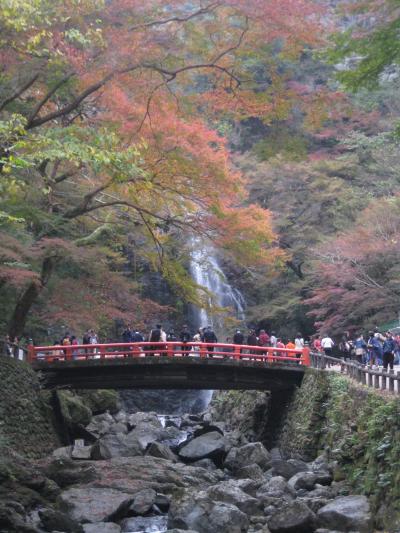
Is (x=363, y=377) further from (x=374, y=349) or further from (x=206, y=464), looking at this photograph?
(x=206, y=464)

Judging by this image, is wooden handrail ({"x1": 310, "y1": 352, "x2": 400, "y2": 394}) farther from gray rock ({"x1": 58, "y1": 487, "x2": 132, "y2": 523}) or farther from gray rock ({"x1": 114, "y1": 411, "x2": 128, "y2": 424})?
gray rock ({"x1": 114, "y1": 411, "x2": 128, "y2": 424})

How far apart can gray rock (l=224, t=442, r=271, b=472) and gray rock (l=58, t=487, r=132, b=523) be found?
537cm

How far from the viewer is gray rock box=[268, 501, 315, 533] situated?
44.0 feet

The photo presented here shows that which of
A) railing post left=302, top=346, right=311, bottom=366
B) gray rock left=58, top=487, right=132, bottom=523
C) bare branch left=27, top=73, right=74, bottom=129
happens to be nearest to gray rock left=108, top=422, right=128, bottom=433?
railing post left=302, top=346, right=311, bottom=366

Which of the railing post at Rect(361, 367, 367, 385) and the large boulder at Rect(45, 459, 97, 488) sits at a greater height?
the railing post at Rect(361, 367, 367, 385)

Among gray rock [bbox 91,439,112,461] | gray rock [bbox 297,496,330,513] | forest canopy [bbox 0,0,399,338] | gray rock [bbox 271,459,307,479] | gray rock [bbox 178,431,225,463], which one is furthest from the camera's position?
gray rock [bbox 178,431,225,463]

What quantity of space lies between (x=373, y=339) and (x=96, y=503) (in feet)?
33.3

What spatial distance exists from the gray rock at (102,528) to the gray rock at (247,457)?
6.82m

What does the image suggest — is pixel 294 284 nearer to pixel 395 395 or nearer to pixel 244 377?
pixel 244 377

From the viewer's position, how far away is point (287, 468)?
18625 millimetres

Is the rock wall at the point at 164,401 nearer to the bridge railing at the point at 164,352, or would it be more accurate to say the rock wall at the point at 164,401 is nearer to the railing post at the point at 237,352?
the bridge railing at the point at 164,352

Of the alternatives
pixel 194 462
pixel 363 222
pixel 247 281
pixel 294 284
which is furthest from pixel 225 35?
pixel 247 281

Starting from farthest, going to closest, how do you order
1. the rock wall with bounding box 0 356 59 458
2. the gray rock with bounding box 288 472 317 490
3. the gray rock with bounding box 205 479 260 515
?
the rock wall with bounding box 0 356 59 458
the gray rock with bounding box 288 472 317 490
the gray rock with bounding box 205 479 260 515

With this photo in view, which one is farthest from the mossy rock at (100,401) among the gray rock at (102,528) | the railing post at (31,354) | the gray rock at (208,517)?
the gray rock at (102,528)
